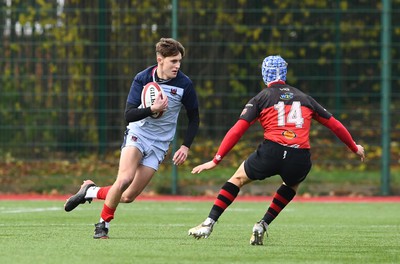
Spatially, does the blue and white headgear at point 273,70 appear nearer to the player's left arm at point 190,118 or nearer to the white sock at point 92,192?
the player's left arm at point 190,118

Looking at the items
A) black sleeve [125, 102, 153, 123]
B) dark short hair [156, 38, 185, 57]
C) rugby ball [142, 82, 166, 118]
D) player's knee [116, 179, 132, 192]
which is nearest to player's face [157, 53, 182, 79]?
dark short hair [156, 38, 185, 57]

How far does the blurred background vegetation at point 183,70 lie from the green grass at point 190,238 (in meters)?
1.88

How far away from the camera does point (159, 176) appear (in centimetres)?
1686

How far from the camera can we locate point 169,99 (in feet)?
31.3

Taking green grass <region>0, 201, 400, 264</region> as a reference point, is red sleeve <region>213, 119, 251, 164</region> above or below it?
above

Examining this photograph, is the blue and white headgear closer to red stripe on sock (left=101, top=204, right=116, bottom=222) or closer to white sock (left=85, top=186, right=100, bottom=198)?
red stripe on sock (left=101, top=204, right=116, bottom=222)

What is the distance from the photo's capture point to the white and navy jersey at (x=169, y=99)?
951cm

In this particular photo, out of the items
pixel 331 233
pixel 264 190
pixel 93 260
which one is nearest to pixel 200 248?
pixel 93 260

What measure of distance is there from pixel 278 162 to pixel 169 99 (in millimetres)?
1207

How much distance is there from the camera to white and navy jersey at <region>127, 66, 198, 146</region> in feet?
31.2

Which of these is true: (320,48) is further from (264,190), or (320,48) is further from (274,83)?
(274,83)

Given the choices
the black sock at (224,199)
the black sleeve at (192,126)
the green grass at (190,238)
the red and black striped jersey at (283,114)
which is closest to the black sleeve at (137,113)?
the black sleeve at (192,126)

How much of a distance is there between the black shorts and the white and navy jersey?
96 centimetres

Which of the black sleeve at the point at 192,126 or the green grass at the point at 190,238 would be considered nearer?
the green grass at the point at 190,238
